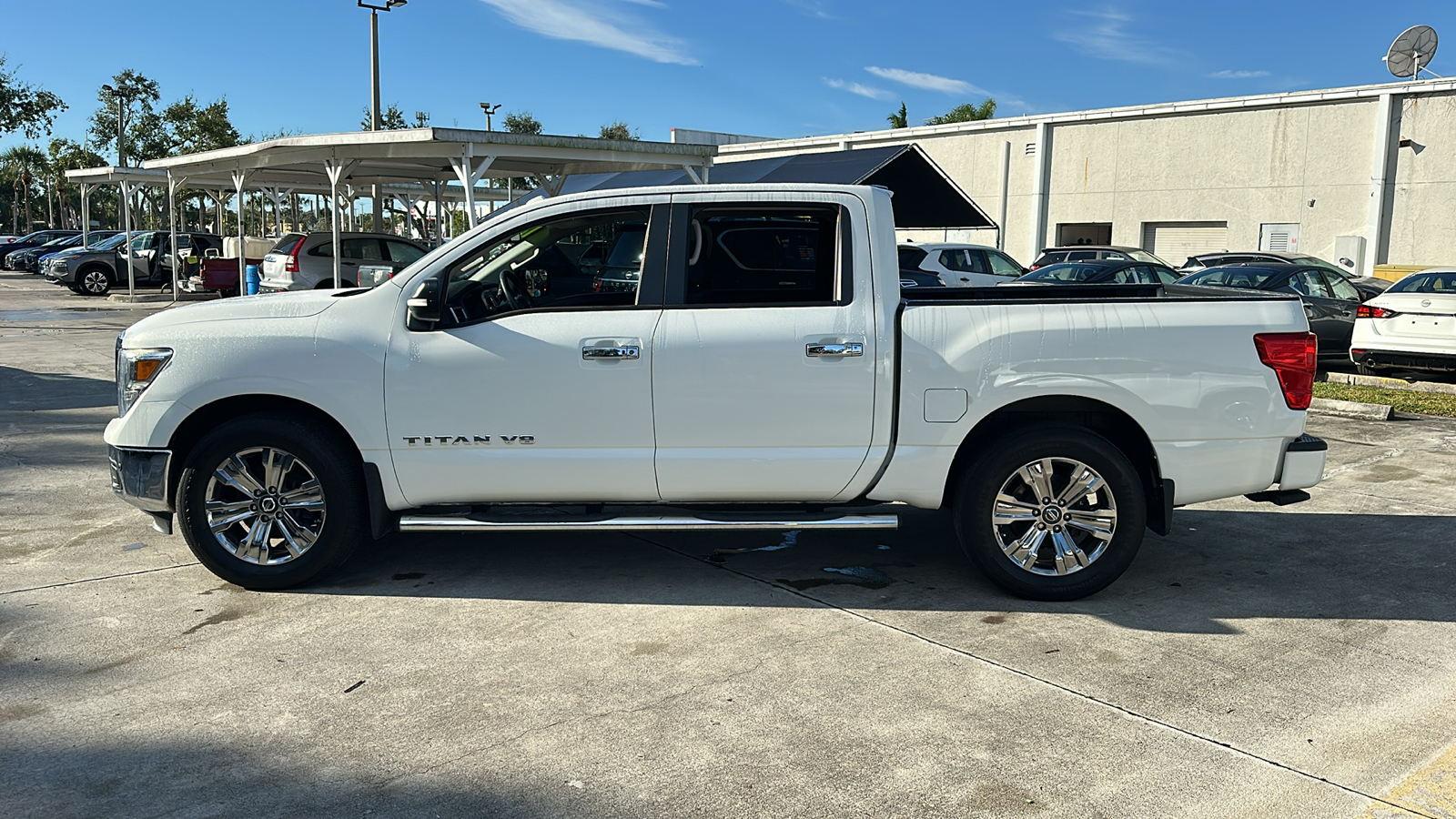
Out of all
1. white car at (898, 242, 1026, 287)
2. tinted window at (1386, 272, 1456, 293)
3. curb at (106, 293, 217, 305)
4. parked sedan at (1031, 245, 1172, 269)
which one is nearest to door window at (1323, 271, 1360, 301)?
tinted window at (1386, 272, 1456, 293)

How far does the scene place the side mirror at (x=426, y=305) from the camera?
5.20 metres

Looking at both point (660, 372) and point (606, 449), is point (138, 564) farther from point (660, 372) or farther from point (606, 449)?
point (660, 372)

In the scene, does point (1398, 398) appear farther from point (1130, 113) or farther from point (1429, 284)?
point (1130, 113)

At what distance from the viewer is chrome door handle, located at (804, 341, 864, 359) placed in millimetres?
5145

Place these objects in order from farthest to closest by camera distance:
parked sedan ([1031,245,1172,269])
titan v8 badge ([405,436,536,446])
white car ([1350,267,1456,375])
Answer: parked sedan ([1031,245,1172,269]) < white car ([1350,267,1456,375]) < titan v8 badge ([405,436,536,446])

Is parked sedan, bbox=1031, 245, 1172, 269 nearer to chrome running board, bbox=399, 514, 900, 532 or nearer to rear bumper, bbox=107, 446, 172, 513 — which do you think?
chrome running board, bbox=399, 514, 900, 532

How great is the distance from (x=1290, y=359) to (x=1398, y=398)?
8.20 m

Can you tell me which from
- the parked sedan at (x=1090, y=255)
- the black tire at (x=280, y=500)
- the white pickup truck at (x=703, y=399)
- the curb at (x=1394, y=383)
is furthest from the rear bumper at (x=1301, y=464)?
the parked sedan at (x=1090, y=255)

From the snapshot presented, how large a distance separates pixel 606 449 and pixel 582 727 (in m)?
A: 1.62

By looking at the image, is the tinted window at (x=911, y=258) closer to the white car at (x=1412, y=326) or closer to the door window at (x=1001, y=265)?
the door window at (x=1001, y=265)

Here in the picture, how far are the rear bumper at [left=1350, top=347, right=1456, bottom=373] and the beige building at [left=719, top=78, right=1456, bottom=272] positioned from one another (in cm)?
1792

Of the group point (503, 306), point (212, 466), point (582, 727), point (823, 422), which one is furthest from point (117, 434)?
point (823, 422)

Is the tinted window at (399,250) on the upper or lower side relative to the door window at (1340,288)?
upper

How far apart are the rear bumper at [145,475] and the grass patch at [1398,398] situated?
10.8 meters
